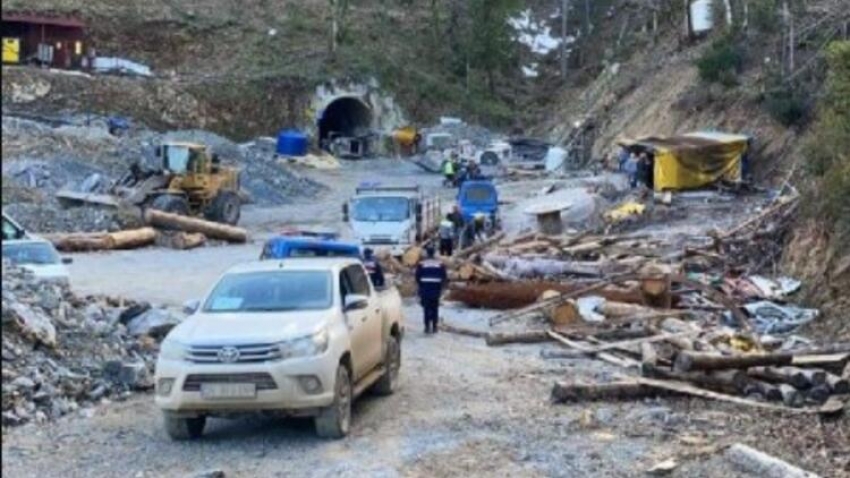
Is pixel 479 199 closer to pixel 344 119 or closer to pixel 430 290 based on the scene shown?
pixel 430 290

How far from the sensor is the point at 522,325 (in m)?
20.9

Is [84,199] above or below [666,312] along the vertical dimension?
above

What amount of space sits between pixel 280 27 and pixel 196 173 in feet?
125

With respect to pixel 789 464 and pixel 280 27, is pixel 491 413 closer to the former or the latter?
pixel 789 464

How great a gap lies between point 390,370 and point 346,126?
63372 mm

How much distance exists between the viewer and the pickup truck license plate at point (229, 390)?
10867 millimetres

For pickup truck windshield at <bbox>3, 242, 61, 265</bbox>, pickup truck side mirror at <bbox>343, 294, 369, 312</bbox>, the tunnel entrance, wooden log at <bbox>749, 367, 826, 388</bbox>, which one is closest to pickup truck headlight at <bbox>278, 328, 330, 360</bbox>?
pickup truck side mirror at <bbox>343, 294, 369, 312</bbox>

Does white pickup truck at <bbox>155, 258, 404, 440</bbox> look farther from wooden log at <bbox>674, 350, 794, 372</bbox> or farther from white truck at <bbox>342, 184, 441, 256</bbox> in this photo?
white truck at <bbox>342, 184, 441, 256</bbox>

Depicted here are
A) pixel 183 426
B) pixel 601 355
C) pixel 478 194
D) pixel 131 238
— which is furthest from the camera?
pixel 478 194

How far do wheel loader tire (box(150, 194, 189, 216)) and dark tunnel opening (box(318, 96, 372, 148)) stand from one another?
32658 mm

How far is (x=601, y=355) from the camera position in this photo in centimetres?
1697

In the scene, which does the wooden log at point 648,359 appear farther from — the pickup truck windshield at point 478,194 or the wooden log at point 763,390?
the pickup truck windshield at point 478,194

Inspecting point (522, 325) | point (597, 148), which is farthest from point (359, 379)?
point (597, 148)

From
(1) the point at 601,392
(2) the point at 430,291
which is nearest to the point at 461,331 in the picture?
(2) the point at 430,291
